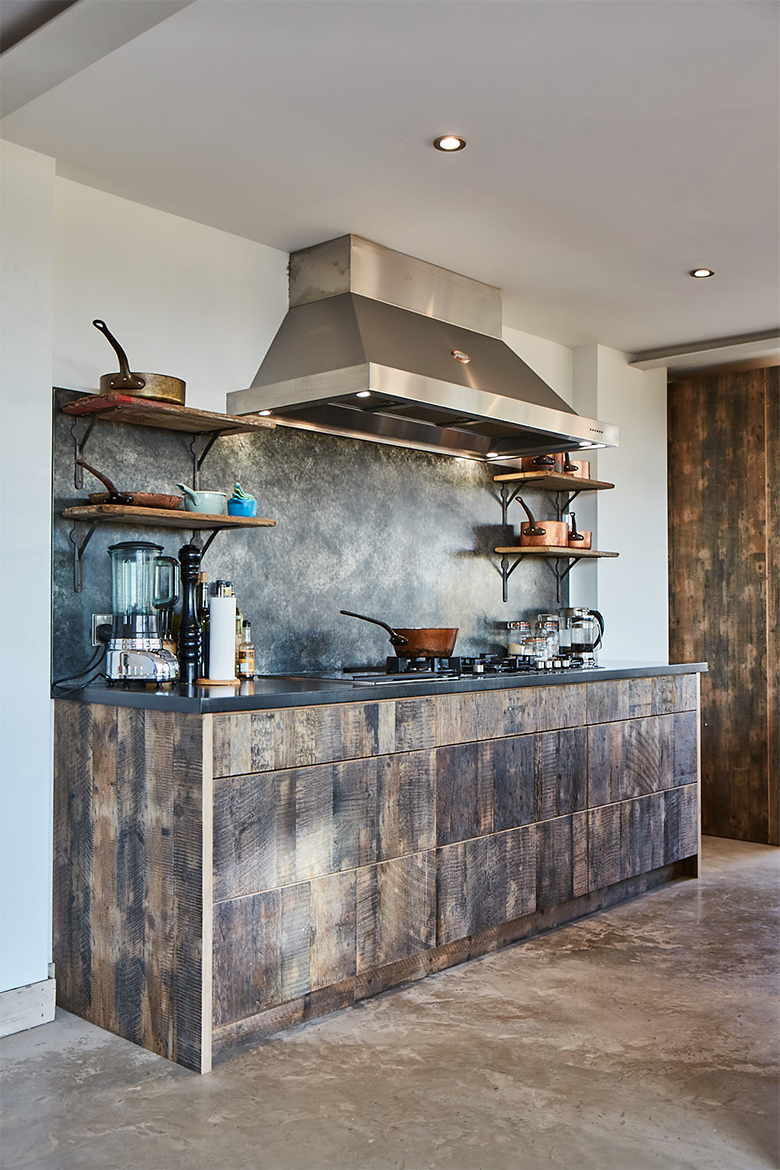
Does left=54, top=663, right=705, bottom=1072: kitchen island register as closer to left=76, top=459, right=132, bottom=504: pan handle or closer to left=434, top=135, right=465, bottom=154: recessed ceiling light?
left=76, top=459, right=132, bottom=504: pan handle

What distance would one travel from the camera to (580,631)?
5.00 metres

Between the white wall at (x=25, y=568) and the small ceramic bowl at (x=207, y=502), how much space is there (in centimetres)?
46

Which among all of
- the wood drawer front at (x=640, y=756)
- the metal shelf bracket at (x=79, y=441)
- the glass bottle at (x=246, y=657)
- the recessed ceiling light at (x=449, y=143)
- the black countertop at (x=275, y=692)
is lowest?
the wood drawer front at (x=640, y=756)

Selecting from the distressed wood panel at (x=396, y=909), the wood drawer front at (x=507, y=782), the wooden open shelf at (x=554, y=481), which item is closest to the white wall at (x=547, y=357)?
the wooden open shelf at (x=554, y=481)

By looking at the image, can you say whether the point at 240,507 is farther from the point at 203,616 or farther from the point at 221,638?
the point at 221,638

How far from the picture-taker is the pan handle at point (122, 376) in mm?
3080

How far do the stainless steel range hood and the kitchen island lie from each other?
3.23 ft

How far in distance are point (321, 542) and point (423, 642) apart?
22.2 inches

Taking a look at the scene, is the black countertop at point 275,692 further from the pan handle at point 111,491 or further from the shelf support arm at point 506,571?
the shelf support arm at point 506,571

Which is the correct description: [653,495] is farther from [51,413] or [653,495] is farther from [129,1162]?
[129,1162]

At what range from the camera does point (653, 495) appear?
218 inches

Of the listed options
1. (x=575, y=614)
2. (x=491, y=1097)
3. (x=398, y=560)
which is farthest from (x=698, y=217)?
(x=491, y=1097)

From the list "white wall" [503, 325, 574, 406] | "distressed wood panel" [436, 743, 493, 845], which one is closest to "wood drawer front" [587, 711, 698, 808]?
"distressed wood panel" [436, 743, 493, 845]

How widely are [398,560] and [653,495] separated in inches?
76.2
